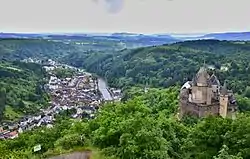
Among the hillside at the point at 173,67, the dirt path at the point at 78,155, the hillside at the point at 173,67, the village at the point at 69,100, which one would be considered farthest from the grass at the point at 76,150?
the hillside at the point at 173,67

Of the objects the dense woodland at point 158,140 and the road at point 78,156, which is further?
the road at point 78,156

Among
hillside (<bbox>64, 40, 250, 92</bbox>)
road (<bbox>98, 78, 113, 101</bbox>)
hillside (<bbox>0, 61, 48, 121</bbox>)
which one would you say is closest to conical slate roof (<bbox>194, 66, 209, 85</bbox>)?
hillside (<bbox>64, 40, 250, 92</bbox>)

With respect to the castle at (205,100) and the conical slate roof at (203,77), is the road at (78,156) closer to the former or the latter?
the castle at (205,100)

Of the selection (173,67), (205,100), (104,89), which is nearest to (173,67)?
(173,67)

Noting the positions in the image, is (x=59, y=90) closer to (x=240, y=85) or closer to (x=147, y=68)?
(x=147, y=68)

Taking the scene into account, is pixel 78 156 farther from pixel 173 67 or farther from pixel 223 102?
pixel 173 67

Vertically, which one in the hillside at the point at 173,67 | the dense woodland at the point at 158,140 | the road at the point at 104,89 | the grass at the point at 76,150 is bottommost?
the road at the point at 104,89

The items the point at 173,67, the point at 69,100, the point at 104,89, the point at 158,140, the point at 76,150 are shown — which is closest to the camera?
the point at 158,140

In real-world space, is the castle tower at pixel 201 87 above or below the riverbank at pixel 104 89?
above
